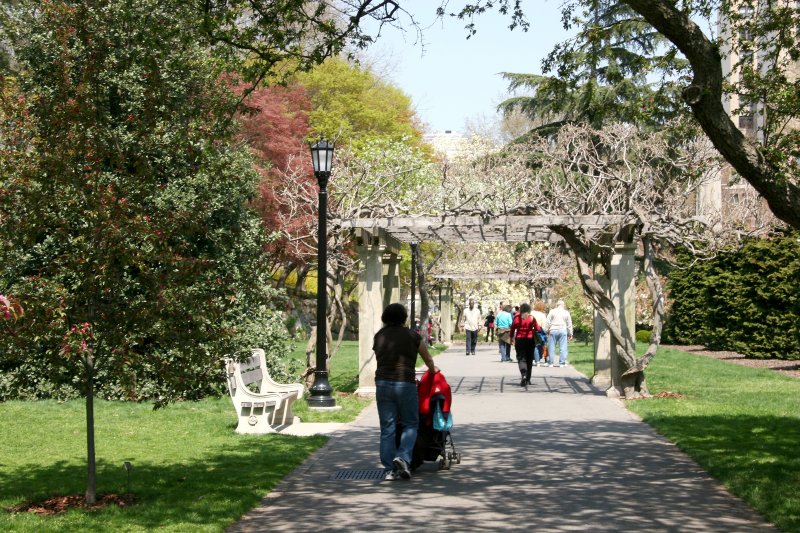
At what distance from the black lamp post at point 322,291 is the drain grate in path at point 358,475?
6112 mm

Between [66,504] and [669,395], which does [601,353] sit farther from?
[66,504]

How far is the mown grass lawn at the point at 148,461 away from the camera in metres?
8.34

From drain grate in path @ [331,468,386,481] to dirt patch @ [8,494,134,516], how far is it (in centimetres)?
217

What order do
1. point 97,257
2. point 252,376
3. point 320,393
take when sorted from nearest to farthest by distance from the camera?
point 97,257, point 252,376, point 320,393

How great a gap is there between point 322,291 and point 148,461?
6390 mm

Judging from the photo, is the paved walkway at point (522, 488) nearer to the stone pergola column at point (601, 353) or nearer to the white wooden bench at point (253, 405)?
the white wooden bench at point (253, 405)

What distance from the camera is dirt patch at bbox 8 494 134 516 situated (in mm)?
8742

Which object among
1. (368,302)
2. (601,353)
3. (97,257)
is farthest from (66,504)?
(601,353)

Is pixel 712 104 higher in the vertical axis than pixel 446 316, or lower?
higher

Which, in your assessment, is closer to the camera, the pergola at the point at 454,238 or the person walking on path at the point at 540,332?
the pergola at the point at 454,238

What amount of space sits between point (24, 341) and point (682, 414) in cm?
1025

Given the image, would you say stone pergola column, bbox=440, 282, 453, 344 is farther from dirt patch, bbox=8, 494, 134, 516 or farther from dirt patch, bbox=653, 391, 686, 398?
dirt patch, bbox=8, 494, 134, 516

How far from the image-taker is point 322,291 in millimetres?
17562

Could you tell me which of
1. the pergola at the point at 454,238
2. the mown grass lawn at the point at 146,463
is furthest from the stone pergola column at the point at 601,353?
the mown grass lawn at the point at 146,463
